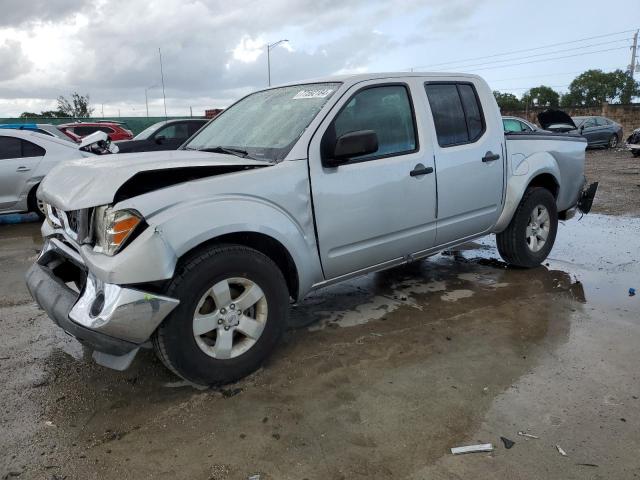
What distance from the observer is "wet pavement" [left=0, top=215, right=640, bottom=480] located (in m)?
2.40

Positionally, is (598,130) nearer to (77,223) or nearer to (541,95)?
(77,223)

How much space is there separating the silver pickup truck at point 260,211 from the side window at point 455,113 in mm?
13

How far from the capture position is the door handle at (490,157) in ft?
14.5

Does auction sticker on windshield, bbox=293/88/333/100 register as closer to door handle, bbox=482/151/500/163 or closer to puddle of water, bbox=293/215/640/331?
door handle, bbox=482/151/500/163

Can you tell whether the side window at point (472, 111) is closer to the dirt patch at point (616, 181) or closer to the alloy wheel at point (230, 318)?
the alloy wheel at point (230, 318)

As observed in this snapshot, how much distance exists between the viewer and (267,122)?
148 inches

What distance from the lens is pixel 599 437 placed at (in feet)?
8.36

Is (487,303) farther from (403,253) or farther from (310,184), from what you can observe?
(310,184)

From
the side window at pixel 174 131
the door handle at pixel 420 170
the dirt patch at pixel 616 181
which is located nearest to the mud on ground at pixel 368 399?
the door handle at pixel 420 170

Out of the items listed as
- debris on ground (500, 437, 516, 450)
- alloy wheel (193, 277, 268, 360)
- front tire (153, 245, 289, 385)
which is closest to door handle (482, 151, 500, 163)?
front tire (153, 245, 289, 385)

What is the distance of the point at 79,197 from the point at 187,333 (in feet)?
3.03

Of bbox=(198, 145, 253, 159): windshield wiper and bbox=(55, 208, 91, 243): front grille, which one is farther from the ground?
bbox=(198, 145, 253, 159): windshield wiper

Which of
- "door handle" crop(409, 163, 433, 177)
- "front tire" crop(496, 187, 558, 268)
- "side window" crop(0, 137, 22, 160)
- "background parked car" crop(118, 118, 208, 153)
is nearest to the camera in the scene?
"door handle" crop(409, 163, 433, 177)

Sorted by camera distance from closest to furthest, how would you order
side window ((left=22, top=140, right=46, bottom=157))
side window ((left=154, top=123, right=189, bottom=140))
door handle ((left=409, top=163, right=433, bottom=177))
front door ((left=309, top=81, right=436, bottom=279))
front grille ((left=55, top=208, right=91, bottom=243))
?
front grille ((left=55, top=208, right=91, bottom=243)) < front door ((left=309, top=81, right=436, bottom=279)) < door handle ((left=409, top=163, right=433, bottom=177)) < side window ((left=22, top=140, right=46, bottom=157)) < side window ((left=154, top=123, right=189, bottom=140))
